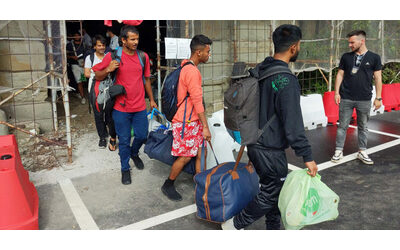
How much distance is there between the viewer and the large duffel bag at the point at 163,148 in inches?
166

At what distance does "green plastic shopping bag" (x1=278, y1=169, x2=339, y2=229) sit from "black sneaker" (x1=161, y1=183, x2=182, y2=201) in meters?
1.49

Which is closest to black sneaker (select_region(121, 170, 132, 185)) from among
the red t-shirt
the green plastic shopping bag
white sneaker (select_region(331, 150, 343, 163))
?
the red t-shirt

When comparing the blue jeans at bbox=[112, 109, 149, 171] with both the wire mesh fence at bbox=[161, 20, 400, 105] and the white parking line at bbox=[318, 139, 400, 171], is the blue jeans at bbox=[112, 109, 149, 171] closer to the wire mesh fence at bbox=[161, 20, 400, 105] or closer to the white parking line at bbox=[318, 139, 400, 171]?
the white parking line at bbox=[318, 139, 400, 171]

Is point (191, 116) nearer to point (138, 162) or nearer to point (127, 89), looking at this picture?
point (127, 89)

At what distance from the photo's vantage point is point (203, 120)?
3688 millimetres

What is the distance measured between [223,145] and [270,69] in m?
1.96

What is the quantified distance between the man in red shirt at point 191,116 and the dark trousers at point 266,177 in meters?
0.92

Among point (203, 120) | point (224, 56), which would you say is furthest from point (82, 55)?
point (203, 120)

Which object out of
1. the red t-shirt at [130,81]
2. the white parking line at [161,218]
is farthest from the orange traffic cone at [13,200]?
the red t-shirt at [130,81]

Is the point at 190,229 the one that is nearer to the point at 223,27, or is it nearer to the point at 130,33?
the point at 130,33

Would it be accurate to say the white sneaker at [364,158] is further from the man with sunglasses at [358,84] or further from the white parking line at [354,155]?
the white parking line at [354,155]

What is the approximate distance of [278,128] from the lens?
279 cm

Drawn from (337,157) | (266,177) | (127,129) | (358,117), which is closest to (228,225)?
(266,177)

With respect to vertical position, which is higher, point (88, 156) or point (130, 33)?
point (130, 33)
